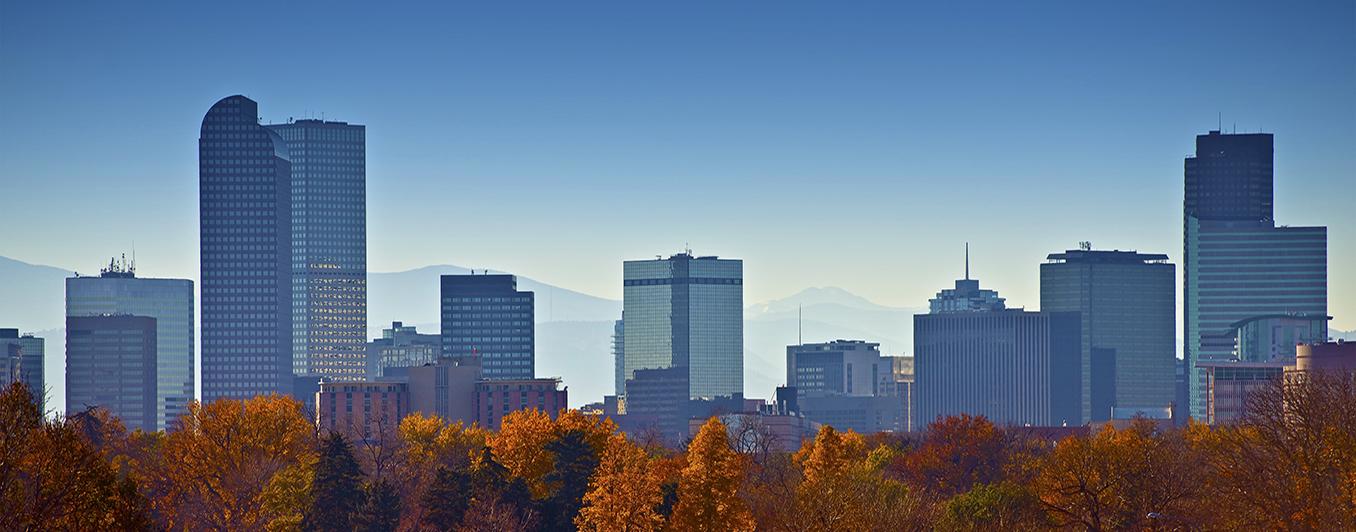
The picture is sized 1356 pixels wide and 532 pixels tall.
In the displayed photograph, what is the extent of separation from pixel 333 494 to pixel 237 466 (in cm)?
1512

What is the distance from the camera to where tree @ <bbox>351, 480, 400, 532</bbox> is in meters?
99.6

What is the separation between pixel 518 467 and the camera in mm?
114750

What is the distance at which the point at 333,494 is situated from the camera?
337ft

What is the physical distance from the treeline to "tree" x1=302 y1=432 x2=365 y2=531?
85 millimetres

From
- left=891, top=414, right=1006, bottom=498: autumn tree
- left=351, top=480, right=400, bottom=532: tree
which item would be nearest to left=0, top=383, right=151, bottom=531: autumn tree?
left=351, top=480, right=400, bottom=532: tree

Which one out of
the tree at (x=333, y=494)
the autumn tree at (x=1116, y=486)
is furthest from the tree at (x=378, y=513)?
the autumn tree at (x=1116, y=486)

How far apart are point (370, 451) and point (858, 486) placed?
50.0 m

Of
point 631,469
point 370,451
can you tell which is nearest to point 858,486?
point 631,469

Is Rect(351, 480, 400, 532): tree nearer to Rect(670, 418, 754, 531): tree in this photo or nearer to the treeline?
the treeline

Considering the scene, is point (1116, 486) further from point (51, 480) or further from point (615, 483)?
point (51, 480)

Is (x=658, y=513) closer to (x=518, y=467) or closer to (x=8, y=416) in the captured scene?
(x=518, y=467)

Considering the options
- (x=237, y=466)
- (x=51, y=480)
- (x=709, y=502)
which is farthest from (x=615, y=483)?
(x=51, y=480)

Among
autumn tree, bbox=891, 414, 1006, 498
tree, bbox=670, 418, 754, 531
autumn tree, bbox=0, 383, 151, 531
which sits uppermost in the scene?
autumn tree, bbox=0, 383, 151, 531

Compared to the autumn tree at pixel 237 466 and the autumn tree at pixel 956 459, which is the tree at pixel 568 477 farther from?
the autumn tree at pixel 956 459
